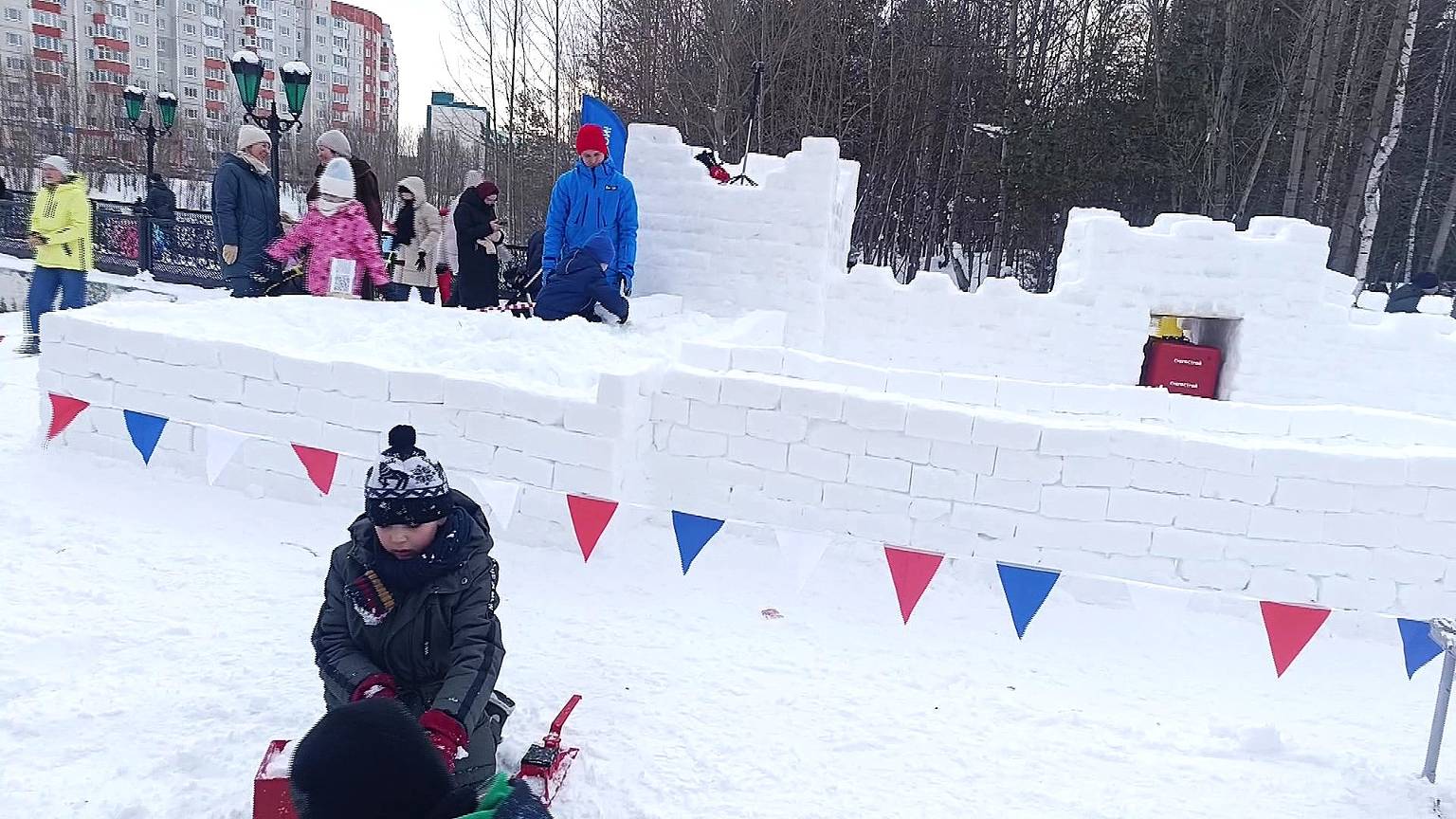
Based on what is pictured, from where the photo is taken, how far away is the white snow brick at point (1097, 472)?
4.47 m

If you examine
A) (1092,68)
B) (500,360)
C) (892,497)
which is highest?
(1092,68)

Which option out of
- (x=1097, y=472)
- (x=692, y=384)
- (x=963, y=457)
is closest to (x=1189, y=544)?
(x=1097, y=472)

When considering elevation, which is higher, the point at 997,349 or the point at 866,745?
the point at 997,349

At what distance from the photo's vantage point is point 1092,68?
24031 mm

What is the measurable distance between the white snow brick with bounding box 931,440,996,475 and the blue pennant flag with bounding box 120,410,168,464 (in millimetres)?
4151

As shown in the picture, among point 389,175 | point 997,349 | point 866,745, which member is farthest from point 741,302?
point 389,175

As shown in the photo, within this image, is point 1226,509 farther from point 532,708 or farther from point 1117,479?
point 532,708

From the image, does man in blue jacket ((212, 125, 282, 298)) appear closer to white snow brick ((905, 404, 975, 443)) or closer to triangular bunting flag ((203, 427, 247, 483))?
triangular bunting flag ((203, 427, 247, 483))

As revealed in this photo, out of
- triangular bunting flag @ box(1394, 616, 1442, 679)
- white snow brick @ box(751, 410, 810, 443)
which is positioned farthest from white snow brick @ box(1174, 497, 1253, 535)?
white snow brick @ box(751, 410, 810, 443)

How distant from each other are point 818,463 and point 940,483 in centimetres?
62

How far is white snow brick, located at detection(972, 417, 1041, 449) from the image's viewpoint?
451cm

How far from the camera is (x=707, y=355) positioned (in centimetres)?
533

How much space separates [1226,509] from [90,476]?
5.87 m

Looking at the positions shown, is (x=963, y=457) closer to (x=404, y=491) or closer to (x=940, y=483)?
(x=940, y=483)
